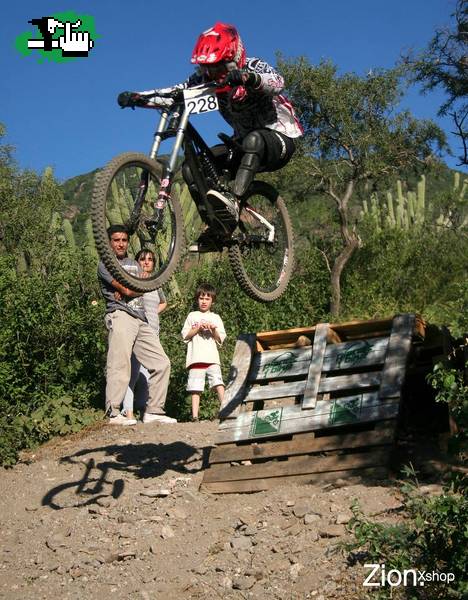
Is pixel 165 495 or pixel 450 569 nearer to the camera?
pixel 450 569

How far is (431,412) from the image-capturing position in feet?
27.1

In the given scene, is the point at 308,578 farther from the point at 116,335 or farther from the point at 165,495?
the point at 116,335

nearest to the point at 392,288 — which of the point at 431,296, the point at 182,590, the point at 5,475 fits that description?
the point at 431,296

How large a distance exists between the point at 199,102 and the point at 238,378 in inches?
122

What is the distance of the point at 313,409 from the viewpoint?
753 cm

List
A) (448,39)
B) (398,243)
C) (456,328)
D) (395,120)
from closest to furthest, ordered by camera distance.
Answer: (456,328) → (448,39) → (398,243) → (395,120)

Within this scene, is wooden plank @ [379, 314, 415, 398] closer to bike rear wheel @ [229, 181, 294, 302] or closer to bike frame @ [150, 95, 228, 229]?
bike rear wheel @ [229, 181, 294, 302]

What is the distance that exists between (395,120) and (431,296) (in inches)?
218

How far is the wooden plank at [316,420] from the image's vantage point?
725cm

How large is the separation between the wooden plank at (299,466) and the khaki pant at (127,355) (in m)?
1.32

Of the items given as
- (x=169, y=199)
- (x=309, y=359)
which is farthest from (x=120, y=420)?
(x=169, y=199)

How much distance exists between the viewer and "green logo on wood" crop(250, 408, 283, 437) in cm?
761

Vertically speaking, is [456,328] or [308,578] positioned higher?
[456,328]

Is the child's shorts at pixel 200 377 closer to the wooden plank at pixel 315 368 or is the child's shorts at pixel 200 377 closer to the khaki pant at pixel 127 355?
the khaki pant at pixel 127 355
